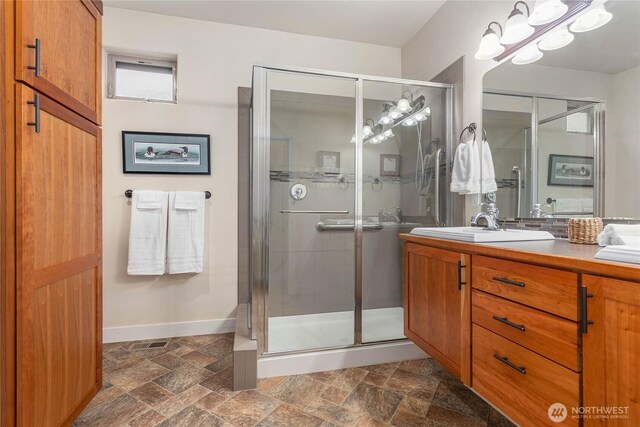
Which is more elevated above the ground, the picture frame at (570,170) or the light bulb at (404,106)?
the light bulb at (404,106)

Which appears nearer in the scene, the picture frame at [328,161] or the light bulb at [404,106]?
the picture frame at [328,161]

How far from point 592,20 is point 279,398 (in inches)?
92.6

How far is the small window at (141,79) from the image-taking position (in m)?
2.47

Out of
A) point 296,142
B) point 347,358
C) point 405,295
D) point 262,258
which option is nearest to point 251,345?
point 262,258

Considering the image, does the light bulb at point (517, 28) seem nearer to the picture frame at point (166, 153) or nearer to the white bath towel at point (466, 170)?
the white bath towel at point (466, 170)

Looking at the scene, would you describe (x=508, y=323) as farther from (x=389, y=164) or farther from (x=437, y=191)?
(x=389, y=164)

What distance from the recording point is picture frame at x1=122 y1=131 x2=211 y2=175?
7.68 feet

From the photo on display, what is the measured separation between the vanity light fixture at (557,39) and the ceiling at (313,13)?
1078mm

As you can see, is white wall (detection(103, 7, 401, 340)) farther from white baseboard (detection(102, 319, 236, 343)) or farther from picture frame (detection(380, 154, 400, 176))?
picture frame (detection(380, 154, 400, 176))

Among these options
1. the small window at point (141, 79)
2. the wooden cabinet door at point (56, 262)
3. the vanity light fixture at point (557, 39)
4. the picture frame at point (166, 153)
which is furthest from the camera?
the small window at point (141, 79)

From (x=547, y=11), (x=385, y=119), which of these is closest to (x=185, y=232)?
(x=385, y=119)

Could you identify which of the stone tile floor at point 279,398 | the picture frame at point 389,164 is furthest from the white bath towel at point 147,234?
the picture frame at point 389,164

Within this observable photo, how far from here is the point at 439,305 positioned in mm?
1446

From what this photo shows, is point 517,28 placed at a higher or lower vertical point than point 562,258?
higher
